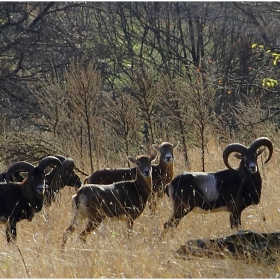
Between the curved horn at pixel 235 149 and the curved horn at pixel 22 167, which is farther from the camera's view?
the curved horn at pixel 22 167

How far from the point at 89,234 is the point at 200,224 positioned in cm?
→ 166

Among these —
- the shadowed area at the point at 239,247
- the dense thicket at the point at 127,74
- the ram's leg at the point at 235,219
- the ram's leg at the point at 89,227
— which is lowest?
the ram's leg at the point at 235,219

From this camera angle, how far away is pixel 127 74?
24.2 meters

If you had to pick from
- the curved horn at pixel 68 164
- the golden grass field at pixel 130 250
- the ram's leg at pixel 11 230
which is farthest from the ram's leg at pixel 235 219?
the curved horn at pixel 68 164

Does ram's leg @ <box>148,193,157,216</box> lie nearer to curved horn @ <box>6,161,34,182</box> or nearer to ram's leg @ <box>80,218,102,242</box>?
ram's leg @ <box>80,218,102,242</box>

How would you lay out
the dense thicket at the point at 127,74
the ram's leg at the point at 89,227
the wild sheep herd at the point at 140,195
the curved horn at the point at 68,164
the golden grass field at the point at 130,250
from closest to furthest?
the golden grass field at the point at 130,250, the ram's leg at the point at 89,227, the wild sheep herd at the point at 140,195, the curved horn at the point at 68,164, the dense thicket at the point at 127,74

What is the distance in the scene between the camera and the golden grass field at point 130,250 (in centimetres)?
752

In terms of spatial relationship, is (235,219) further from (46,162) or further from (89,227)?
(46,162)

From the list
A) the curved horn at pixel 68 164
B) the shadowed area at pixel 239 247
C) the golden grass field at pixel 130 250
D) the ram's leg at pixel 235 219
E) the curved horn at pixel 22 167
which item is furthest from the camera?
the curved horn at pixel 68 164

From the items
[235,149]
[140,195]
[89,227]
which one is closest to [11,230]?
[89,227]

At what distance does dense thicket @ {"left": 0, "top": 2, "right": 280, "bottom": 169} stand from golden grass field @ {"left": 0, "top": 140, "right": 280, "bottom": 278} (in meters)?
4.53

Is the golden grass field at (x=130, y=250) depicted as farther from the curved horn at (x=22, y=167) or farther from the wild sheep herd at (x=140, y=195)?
the curved horn at (x=22, y=167)

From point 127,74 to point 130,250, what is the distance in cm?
1601

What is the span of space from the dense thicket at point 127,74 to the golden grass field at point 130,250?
4.53 meters
